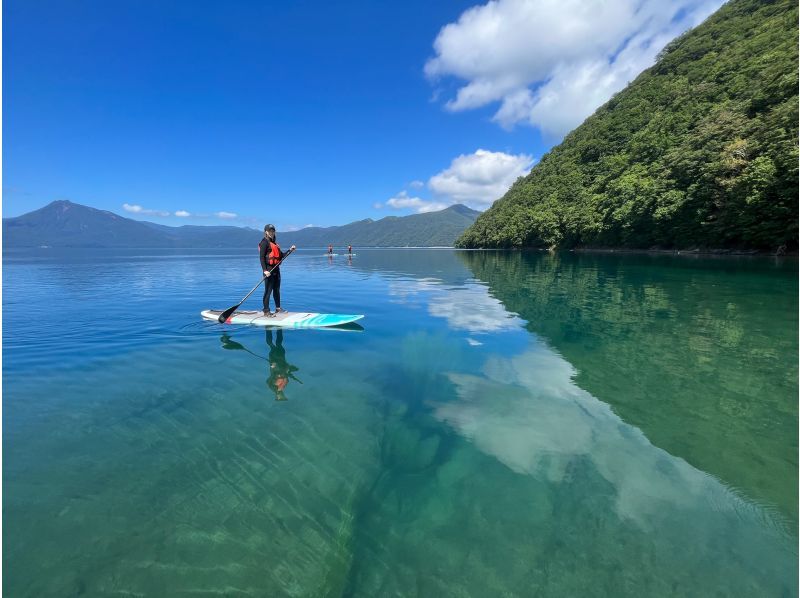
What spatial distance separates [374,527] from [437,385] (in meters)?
4.38

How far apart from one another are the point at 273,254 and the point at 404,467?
11.7 m

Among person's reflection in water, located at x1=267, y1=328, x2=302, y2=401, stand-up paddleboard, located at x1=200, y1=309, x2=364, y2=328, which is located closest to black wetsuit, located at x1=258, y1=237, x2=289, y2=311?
stand-up paddleboard, located at x1=200, y1=309, x2=364, y2=328

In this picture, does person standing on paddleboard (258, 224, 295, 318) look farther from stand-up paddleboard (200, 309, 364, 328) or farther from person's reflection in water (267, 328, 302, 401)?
person's reflection in water (267, 328, 302, 401)

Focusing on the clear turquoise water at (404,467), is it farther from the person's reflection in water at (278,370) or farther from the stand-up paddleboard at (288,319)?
the stand-up paddleboard at (288,319)

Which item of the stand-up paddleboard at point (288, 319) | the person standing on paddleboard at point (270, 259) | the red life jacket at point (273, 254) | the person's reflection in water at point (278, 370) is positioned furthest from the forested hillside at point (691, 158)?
the person's reflection in water at point (278, 370)

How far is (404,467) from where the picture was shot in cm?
526

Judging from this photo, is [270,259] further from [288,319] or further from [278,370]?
[278,370]

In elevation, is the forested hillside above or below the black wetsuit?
above

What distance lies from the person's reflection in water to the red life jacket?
3.84 metres

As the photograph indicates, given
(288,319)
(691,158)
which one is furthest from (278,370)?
(691,158)

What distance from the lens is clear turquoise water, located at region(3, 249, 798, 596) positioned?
3.54m

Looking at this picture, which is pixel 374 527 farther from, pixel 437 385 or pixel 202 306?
pixel 202 306

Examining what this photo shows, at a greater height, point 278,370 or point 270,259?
point 270,259

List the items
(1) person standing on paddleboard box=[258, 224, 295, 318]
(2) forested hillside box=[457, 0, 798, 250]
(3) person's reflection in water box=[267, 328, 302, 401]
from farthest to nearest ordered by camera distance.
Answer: (2) forested hillside box=[457, 0, 798, 250], (1) person standing on paddleboard box=[258, 224, 295, 318], (3) person's reflection in water box=[267, 328, 302, 401]
